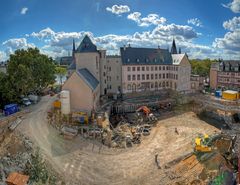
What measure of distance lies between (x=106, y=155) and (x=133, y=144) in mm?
5498

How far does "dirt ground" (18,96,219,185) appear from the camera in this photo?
24.8m

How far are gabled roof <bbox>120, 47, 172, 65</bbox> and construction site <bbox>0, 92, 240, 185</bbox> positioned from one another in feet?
39.8

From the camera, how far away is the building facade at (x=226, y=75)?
64250 mm

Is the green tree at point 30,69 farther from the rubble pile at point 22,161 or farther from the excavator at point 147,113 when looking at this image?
the excavator at point 147,113

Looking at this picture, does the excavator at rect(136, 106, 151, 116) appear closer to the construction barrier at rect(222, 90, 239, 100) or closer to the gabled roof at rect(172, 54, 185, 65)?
the gabled roof at rect(172, 54, 185, 65)

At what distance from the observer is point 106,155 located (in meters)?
30.1

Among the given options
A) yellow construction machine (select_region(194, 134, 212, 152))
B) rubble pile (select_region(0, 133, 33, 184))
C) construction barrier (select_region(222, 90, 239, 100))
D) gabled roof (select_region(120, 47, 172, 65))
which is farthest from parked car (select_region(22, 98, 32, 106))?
construction barrier (select_region(222, 90, 239, 100))

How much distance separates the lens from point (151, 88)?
57.9m

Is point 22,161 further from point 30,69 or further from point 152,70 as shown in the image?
point 152,70

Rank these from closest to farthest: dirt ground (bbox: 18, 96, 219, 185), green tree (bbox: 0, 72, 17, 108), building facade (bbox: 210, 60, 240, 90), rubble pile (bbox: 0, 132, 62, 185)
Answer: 1. rubble pile (bbox: 0, 132, 62, 185)
2. dirt ground (bbox: 18, 96, 219, 185)
3. green tree (bbox: 0, 72, 17, 108)
4. building facade (bbox: 210, 60, 240, 90)

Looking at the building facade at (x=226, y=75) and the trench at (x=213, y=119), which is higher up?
the building facade at (x=226, y=75)

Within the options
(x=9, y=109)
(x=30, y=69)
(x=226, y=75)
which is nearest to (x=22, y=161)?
(x=9, y=109)

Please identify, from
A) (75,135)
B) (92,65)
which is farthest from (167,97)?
(75,135)

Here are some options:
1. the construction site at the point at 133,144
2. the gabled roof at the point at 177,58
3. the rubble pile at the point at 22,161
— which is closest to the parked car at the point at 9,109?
the construction site at the point at 133,144
